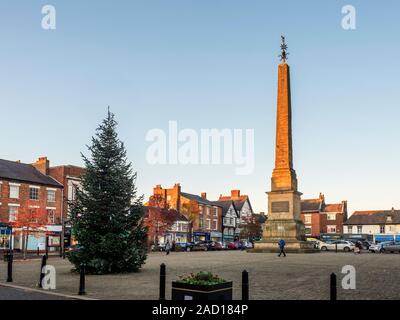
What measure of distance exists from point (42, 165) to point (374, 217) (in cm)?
6171

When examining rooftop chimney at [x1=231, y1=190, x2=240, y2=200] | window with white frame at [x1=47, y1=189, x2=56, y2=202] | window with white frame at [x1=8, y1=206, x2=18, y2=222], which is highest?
rooftop chimney at [x1=231, y1=190, x2=240, y2=200]

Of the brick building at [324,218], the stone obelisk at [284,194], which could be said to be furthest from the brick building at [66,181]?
the brick building at [324,218]

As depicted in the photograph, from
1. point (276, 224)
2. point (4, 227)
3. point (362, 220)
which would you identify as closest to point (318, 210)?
point (362, 220)

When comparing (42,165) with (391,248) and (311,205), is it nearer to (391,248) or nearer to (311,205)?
(391,248)

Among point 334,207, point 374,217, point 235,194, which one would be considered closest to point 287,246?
point 374,217

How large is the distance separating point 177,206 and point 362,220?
36.0 m

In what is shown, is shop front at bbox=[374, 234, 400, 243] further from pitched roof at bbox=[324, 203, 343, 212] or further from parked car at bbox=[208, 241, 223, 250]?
parked car at bbox=[208, 241, 223, 250]

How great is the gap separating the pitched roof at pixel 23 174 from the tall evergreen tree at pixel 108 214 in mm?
28631

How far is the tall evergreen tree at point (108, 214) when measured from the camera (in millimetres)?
18484

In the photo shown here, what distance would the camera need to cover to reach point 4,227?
1698 inches

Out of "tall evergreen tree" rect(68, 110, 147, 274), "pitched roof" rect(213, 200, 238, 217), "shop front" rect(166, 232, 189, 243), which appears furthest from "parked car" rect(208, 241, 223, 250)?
"tall evergreen tree" rect(68, 110, 147, 274)

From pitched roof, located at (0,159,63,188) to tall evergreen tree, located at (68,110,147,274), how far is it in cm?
2863

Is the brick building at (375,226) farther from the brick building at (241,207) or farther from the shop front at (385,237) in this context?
the brick building at (241,207)

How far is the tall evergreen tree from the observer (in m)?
18.5
